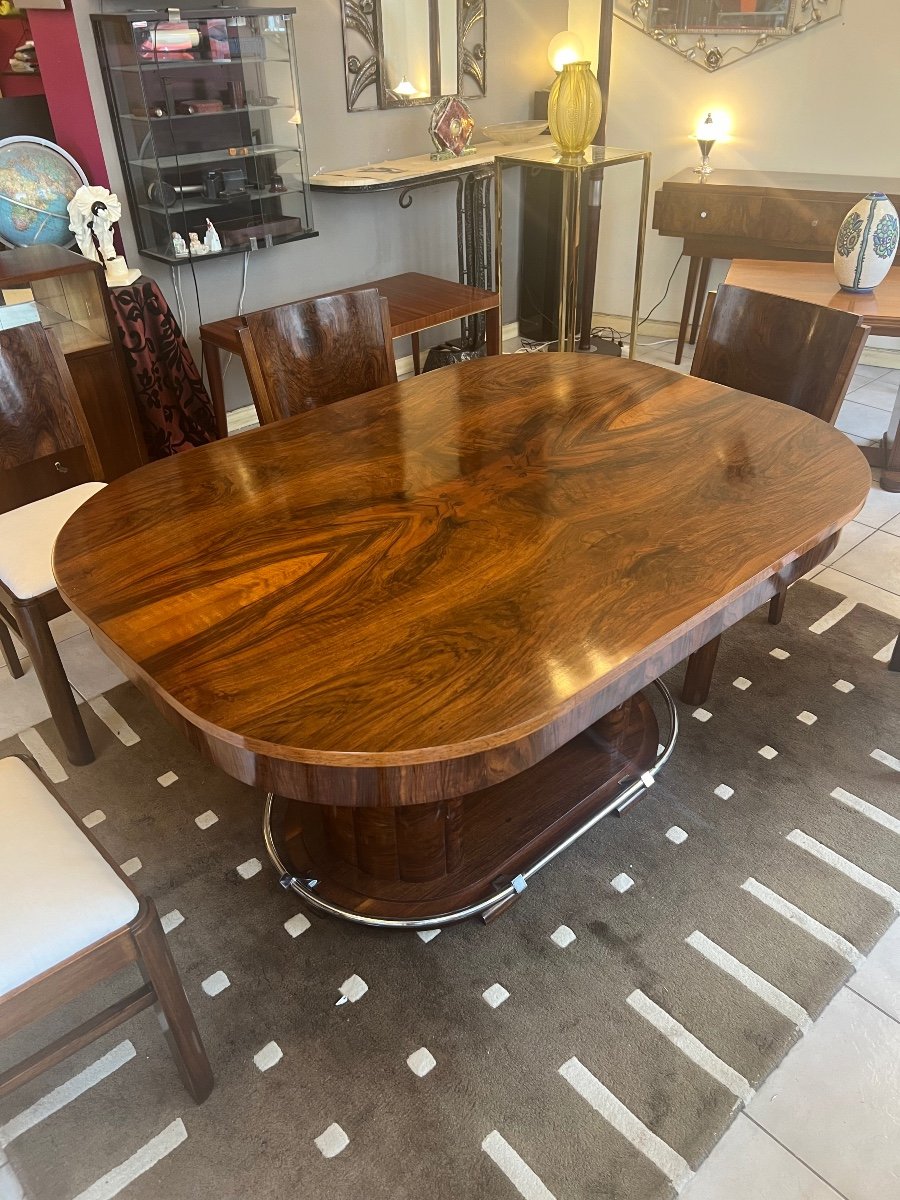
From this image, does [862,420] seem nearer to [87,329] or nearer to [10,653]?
[87,329]

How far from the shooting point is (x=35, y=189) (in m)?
2.74

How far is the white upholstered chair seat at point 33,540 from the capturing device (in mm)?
1849

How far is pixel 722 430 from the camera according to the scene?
1.79m

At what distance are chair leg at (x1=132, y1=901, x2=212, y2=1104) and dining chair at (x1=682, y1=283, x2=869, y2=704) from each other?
4.51ft

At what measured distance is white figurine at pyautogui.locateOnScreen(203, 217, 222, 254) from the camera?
2.94 m

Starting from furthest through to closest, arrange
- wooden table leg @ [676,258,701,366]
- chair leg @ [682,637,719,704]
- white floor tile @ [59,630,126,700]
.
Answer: wooden table leg @ [676,258,701,366], white floor tile @ [59,630,126,700], chair leg @ [682,637,719,704]

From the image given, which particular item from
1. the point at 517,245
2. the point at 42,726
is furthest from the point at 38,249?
the point at 517,245

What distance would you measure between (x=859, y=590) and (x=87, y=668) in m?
2.28

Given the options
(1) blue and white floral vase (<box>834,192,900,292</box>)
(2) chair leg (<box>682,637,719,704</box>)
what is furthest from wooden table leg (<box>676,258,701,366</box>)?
(2) chair leg (<box>682,637,719,704</box>)

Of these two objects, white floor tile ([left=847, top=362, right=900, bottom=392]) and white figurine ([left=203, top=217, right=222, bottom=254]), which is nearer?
white figurine ([left=203, top=217, right=222, bottom=254])

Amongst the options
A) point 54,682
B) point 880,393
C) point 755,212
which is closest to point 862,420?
point 880,393

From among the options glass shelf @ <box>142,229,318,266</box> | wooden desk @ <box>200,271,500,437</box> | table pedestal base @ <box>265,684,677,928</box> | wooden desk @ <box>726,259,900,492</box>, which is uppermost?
glass shelf @ <box>142,229,318,266</box>

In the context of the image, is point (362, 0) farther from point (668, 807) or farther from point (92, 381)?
point (668, 807)

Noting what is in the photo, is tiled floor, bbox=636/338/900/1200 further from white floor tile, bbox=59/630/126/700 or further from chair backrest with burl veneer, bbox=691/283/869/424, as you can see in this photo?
white floor tile, bbox=59/630/126/700
